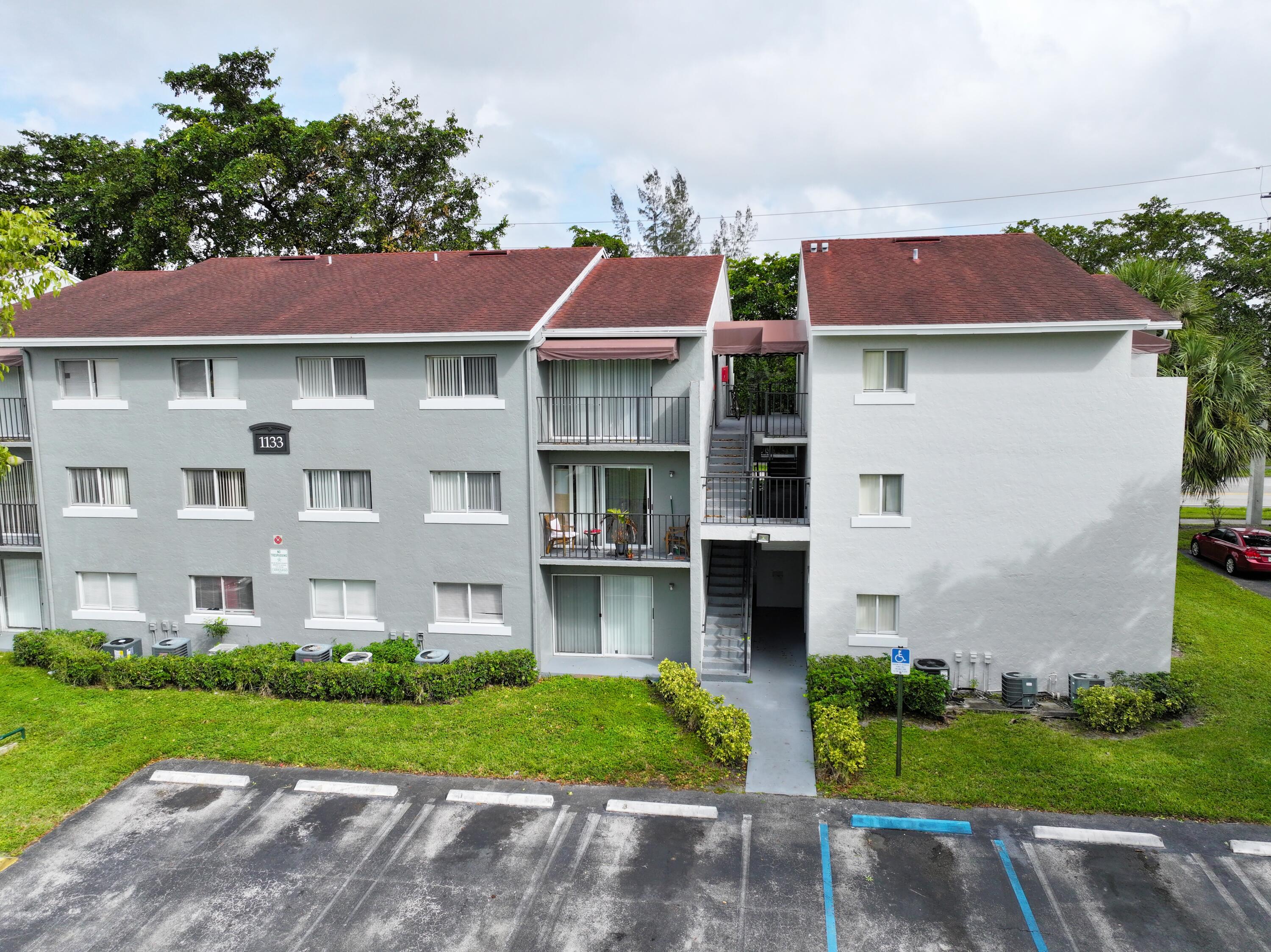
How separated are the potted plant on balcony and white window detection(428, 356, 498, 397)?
410cm

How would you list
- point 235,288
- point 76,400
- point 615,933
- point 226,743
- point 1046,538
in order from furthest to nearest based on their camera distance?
point 235,288
point 76,400
point 1046,538
point 226,743
point 615,933

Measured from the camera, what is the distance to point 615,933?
34.4 ft

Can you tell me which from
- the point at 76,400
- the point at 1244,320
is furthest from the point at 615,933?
the point at 1244,320

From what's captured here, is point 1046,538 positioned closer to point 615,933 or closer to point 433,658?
point 615,933

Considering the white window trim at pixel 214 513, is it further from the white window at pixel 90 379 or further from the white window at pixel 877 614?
the white window at pixel 877 614

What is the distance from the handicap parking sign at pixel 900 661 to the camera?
44.7 ft

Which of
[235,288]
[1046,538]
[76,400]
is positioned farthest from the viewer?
[235,288]

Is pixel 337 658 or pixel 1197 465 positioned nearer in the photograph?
pixel 337 658

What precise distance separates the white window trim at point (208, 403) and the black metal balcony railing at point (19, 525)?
5108 millimetres

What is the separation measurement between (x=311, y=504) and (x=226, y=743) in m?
6.17

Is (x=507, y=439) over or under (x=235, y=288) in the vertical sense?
under

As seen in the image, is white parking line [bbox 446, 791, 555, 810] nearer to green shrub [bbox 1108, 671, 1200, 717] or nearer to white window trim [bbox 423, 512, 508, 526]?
white window trim [bbox 423, 512, 508, 526]

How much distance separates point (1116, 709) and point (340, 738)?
15396mm

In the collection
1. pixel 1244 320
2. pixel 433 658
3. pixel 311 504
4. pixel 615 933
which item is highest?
pixel 1244 320
